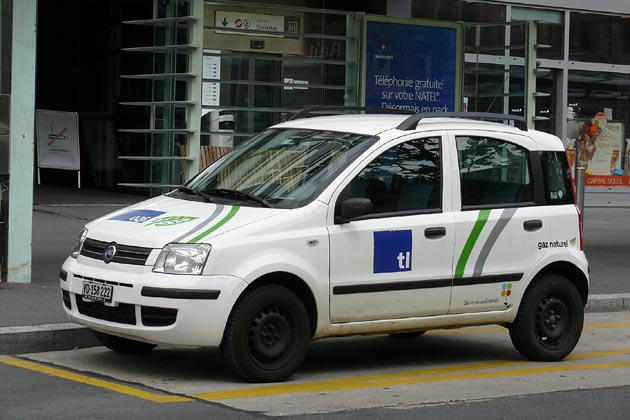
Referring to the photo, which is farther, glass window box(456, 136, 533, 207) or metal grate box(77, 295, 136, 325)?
glass window box(456, 136, 533, 207)

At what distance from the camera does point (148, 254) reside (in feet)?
25.7

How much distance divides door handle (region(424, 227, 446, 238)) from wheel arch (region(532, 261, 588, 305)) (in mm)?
992

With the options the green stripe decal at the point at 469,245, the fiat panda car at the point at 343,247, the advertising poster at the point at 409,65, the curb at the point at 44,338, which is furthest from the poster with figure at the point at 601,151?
the curb at the point at 44,338

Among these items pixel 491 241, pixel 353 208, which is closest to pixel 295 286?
pixel 353 208

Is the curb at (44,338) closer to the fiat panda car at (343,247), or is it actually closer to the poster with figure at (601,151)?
the fiat panda car at (343,247)

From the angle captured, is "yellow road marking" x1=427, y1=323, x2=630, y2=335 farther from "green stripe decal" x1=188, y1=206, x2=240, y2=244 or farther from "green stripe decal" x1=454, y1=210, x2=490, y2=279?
"green stripe decal" x1=188, y1=206, x2=240, y2=244

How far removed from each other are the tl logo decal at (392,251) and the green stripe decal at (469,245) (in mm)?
454

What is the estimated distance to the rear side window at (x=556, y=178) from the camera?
951cm

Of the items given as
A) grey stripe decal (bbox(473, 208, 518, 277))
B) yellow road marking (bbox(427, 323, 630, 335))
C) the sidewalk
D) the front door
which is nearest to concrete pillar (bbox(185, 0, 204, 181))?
the sidewalk

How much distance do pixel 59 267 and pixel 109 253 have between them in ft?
16.3

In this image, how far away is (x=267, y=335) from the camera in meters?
8.02

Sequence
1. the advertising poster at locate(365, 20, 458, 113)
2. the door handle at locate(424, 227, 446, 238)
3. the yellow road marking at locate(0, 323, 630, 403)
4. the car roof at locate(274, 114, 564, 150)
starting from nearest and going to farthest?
1. the yellow road marking at locate(0, 323, 630, 403)
2. the door handle at locate(424, 227, 446, 238)
3. the car roof at locate(274, 114, 564, 150)
4. the advertising poster at locate(365, 20, 458, 113)

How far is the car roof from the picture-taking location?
353 inches

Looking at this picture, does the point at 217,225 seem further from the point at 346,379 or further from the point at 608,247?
the point at 608,247
